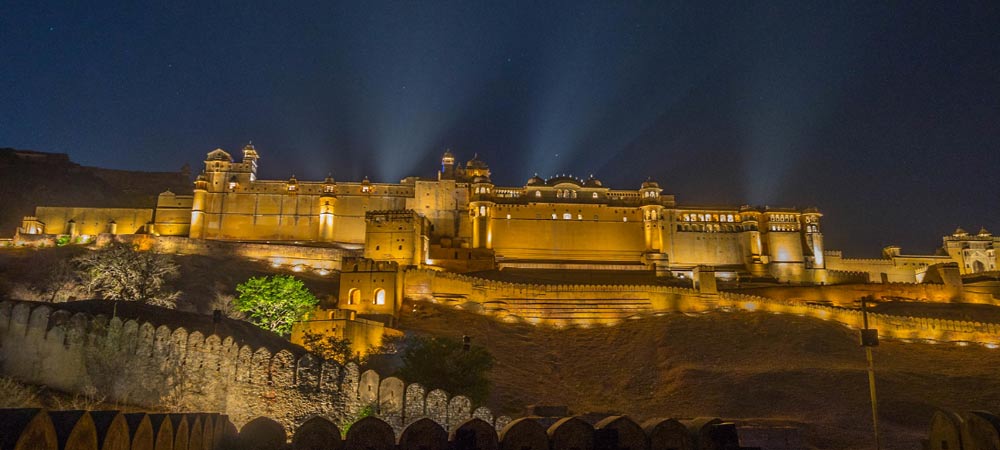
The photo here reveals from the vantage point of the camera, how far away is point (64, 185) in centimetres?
9325

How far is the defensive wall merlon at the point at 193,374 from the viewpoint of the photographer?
16109 millimetres


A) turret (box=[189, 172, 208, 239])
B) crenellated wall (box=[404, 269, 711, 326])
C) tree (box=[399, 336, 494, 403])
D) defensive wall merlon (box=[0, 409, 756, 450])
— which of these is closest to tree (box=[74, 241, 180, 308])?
crenellated wall (box=[404, 269, 711, 326])

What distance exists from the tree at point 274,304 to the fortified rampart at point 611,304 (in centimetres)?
1044

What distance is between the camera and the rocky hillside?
282 feet

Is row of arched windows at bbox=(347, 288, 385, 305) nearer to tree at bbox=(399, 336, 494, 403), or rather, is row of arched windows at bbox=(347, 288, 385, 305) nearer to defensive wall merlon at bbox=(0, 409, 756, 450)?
tree at bbox=(399, 336, 494, 403)

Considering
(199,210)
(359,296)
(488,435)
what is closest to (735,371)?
(359,296)

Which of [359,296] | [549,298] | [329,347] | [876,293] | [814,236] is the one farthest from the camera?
[814,236]

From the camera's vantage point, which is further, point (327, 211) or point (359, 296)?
point (327, 211)

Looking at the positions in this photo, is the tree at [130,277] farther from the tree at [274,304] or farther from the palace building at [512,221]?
the palace building at [512,221]

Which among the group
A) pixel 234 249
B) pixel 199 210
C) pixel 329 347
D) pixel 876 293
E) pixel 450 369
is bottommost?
pixel 450 369

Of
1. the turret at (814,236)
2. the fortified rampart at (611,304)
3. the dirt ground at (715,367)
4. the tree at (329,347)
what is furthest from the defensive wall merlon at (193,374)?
the turret at (814,236)

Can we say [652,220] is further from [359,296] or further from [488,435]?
[488,435]

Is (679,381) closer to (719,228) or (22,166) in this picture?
(719,228)

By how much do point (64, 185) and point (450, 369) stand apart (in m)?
88.2
